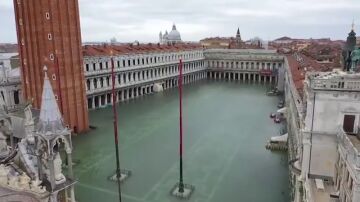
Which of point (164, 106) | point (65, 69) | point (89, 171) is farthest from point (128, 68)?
point (89, 171)

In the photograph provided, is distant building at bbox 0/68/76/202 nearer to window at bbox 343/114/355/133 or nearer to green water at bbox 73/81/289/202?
green water at bbox 73/81/289/202

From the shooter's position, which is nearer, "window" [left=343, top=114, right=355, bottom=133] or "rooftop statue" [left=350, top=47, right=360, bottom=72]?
"window" [left=343, top=114, right=355, bottom=133]

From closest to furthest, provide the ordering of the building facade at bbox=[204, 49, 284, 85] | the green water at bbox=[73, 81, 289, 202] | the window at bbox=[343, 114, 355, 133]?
the window at bbox=[343, 114, 355, 133] < the green water at bbox=[73, 81, 289, 202] < the building facade at bbox=[204, 49, 284, 85]

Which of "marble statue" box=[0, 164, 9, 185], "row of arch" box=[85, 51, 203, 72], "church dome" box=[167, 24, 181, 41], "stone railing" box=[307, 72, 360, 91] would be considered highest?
"church dome" box=[167, 24, 181, 41]

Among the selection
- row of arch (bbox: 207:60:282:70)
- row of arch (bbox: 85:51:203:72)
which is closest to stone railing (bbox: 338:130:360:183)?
row of arch (bbox: 85:51:203:72)

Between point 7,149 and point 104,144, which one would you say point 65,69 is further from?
point 7,149

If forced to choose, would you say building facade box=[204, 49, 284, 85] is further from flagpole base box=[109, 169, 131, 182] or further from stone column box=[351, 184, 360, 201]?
stone column box=[351, 184, 360, 201]

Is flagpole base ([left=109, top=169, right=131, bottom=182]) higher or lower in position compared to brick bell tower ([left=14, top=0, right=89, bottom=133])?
lower

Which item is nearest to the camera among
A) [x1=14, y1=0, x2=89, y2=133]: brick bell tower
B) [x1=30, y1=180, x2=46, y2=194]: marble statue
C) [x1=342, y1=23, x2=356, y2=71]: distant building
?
[x1=30, y1=180, x2=46, y2=194]: marble statue
